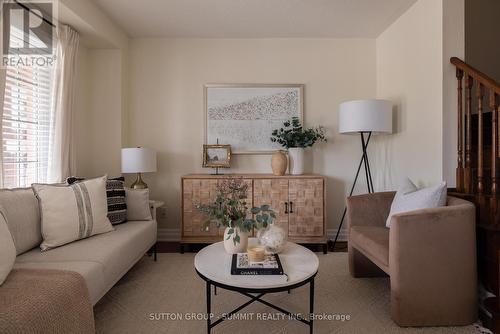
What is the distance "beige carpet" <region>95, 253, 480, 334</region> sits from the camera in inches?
65.1

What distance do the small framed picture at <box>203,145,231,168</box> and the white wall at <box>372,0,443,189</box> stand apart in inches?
73.5

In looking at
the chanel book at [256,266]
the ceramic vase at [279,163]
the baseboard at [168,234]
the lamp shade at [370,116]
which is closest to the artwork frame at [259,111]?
the ceramic vase at [279,163]

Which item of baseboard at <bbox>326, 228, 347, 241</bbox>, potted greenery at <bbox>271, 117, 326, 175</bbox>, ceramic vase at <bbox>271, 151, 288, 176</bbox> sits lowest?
baseboard at <bbox>326, 228, 347, 241</bbox>

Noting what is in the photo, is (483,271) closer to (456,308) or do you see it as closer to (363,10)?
Result: (456,308)

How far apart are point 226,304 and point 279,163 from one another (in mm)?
1599

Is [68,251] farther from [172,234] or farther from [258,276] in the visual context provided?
[172,234]

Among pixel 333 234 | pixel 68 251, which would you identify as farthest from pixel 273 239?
pixel 333 234

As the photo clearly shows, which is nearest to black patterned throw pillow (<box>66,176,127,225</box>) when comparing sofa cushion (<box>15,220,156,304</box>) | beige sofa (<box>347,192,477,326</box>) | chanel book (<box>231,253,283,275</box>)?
sofa cushion (<box>15,220,156,304</box>)

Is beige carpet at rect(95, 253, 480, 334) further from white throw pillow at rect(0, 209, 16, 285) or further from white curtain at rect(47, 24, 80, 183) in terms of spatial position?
white curtain at rect(47, 24, 80, 183)

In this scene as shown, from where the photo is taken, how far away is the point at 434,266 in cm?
163

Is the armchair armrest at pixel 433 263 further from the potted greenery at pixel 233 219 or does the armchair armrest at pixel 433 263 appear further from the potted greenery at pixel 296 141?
the potted greenery at pixel 296 141

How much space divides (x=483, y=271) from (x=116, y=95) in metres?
3.73

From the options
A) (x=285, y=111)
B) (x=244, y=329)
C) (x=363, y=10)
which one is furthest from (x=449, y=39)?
(x=244, y=329)

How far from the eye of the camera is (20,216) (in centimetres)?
170
